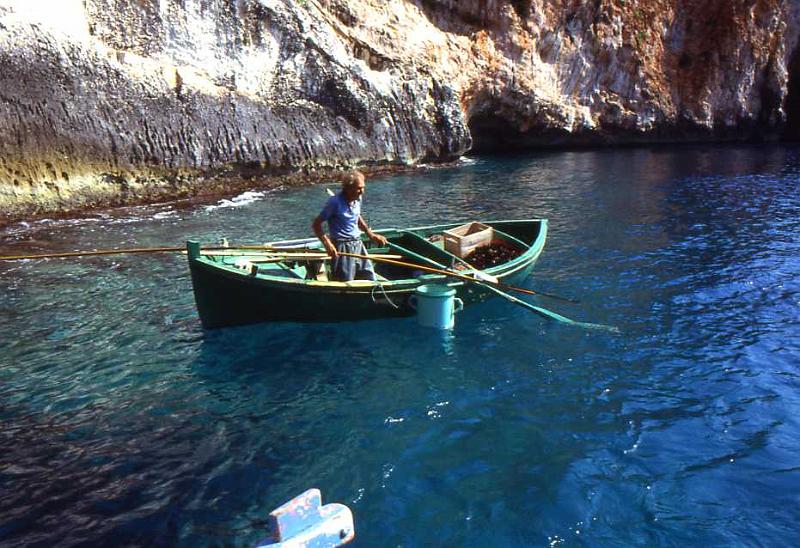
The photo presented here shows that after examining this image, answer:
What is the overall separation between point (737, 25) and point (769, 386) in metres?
43.7

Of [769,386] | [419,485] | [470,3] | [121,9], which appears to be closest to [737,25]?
[470,3]

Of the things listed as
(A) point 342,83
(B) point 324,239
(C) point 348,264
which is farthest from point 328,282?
(A) point 342,83

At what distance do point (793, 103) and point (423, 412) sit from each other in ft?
171

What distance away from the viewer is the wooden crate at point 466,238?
11.9 meters

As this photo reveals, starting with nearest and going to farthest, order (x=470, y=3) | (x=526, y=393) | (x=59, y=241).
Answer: (x=526, y=393), (x=59, y=241), (x=470, y=3)

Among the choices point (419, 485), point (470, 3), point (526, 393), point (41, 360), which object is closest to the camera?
point (419, 485)

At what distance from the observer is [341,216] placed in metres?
9.56

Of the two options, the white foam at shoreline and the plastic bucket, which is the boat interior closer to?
the plastic bucket

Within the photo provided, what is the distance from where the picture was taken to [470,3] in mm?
33938

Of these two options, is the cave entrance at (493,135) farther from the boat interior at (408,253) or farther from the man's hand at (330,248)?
the man's hand at (330,248)

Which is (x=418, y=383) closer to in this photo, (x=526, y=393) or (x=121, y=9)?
(x=526, y=393)

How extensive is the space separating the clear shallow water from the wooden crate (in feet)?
4.49

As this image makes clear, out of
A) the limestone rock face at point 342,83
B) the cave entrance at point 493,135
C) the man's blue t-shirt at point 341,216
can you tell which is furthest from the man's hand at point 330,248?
the cave entrance at point 493,135

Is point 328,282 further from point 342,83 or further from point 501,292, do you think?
point 342,83
